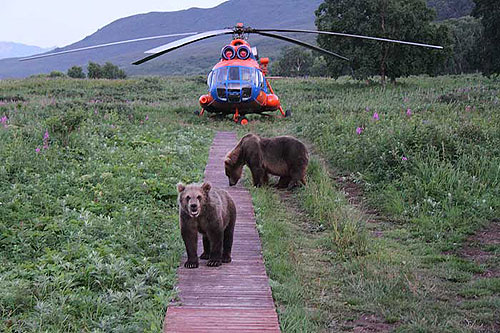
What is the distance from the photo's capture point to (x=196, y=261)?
20.8 feet

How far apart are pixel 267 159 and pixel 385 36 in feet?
104

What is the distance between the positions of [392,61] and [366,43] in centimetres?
231

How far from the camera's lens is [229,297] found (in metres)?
5.54

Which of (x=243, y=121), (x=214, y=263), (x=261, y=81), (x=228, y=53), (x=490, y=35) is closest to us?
(x=214, y=263)

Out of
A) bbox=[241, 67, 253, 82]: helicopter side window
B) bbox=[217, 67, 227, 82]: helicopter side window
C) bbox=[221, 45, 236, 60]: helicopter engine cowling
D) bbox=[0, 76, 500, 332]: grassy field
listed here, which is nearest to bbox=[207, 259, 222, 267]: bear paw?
bbox=[0, 76, 500, 332]: grassy field

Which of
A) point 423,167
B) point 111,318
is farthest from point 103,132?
point 111,318

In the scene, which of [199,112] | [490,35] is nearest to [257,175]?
[199,112]

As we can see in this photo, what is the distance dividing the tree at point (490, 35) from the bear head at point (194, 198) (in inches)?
1454

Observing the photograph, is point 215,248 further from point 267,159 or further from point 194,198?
point 267,159

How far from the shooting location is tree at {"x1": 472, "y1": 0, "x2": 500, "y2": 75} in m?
38.5

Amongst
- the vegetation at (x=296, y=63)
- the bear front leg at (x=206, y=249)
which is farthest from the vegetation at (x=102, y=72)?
the bear front leg at (x=206, y=249)

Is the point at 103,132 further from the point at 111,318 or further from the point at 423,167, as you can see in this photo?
the point at 111,318

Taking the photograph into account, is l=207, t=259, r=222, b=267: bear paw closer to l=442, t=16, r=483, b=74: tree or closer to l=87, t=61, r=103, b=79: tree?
l=87, t=61, r=103, b=79: tree

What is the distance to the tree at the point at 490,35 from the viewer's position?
38513 mm
